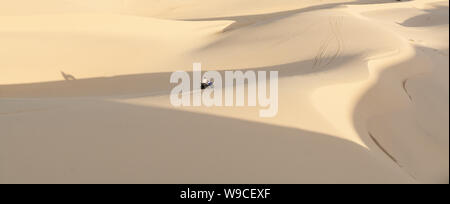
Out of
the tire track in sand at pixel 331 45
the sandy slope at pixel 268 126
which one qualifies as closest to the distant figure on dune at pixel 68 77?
the sandy slope at pixel 268 126

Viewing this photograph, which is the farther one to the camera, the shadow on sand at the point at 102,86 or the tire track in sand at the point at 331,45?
the shadow on sand at the point at 102,86

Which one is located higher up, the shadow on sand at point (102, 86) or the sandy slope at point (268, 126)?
the shadow on sand at point (102, 86)

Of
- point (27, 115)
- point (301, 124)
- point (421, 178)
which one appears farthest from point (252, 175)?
point (27, 115)

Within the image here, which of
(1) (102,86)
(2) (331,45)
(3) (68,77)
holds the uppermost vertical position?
(2) (331,45)

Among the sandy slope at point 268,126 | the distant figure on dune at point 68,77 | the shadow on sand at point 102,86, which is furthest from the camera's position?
the distant figure on dune at point 68,77

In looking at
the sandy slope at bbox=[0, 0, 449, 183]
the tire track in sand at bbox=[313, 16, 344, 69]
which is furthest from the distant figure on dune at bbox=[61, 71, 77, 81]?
the tire track in sand at bbox=[313, 16, 344, 69]

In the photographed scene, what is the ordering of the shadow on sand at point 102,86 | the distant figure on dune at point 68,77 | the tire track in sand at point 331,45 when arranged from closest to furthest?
the tire track in sand at point 331,45, the shadow on sand at point 102,86, the distant figure on dune at point 68,77

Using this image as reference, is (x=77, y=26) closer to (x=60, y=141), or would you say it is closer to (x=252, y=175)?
(x=60, y=141)

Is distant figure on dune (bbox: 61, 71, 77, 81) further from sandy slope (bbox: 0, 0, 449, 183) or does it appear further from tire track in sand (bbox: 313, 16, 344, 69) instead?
tire track in sand (bbox: 313, 16, 344, 69)

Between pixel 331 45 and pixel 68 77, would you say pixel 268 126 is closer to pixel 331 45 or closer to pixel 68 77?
pixel 331 45

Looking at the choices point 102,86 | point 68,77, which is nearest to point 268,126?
point 102,86

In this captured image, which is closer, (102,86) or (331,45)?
(331,45)

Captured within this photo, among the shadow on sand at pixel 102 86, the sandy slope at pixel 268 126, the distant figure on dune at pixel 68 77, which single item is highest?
the distant figure on dune at pixel 68 77

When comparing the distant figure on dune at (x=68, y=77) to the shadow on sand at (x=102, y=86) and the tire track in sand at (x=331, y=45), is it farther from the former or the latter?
the tire track in sand at (x=331, y=45)
